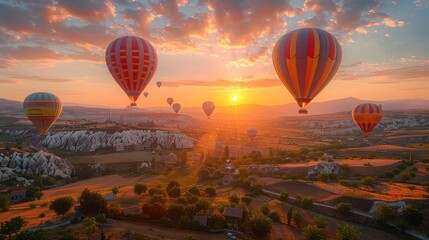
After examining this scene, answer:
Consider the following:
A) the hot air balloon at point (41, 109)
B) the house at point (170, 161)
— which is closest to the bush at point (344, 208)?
the house at point (170, 161)

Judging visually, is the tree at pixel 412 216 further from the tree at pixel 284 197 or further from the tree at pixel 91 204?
the tree at pixel 91 204

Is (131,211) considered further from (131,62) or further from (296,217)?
(131,62)

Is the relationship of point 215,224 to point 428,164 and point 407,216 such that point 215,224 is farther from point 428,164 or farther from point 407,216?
point 428,164

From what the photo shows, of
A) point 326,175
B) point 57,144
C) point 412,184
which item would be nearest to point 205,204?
point 326,175

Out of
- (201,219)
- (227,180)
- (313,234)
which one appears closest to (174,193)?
(201,219)

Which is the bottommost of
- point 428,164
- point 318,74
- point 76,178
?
point 76,178
